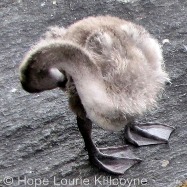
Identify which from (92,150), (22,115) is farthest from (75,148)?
(22,115)

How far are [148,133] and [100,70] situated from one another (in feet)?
1.85

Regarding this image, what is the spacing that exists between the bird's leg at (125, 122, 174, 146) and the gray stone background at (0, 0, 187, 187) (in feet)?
0.10

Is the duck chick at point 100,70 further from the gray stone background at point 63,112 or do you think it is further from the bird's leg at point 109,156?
the gray stone background at point 63,112

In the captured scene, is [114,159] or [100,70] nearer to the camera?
[100,70]

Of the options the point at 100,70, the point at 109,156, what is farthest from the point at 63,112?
the point at 100,70

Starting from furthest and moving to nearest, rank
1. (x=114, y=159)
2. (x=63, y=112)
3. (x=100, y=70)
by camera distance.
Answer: (x=63, y=112)
(x=114, y=159)
(x=100, y=70)

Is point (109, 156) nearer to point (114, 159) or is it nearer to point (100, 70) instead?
point (114, 159)

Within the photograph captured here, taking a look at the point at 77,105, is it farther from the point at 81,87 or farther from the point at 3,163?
the point at 3,163

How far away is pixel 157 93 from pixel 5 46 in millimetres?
1034

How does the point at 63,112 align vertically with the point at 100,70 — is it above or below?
below

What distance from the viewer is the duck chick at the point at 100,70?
6.16 ft

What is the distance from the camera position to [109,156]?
7.71 ft

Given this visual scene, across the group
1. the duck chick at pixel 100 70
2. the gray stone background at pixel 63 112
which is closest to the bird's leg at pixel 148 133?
the gray stone background at pixel 63 112

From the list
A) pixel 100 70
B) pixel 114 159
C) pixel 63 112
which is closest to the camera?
pixel 100 70
